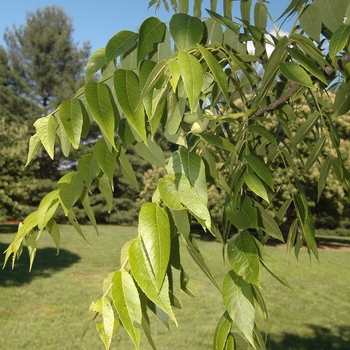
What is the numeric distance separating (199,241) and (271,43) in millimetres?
14764

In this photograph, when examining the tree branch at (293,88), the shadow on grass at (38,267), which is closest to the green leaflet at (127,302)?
the tree branch at (293,88)

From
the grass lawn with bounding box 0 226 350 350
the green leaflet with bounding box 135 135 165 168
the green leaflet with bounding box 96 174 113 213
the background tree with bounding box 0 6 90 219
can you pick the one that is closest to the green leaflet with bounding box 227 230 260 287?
the green leaflet with bounding box 135 135 165 168

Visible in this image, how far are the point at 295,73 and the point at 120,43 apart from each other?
35 cm

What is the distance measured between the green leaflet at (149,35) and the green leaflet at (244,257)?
0.37 m

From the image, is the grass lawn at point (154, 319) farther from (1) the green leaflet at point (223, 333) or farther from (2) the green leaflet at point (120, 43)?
(2) the green leaflet at point (120, 43)

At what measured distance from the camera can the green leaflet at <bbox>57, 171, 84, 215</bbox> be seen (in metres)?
0.85

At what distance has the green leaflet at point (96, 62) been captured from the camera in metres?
0.86

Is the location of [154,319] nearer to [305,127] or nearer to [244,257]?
[305,127]

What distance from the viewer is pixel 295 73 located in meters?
0.79

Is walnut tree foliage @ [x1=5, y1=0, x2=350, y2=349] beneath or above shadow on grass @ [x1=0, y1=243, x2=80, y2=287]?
above

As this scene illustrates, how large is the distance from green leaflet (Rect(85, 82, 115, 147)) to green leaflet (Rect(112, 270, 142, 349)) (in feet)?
0.78

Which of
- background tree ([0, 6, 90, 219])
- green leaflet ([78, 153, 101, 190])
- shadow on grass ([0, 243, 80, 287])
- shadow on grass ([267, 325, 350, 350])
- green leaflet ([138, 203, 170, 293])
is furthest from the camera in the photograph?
background tree ([0, 6, 90, 219])

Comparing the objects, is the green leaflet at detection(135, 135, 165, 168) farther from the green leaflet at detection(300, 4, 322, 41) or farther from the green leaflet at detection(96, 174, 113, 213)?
the green leaflet at detection(300, 4, 322, 41)

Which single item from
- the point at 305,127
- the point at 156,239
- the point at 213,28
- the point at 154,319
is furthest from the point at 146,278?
the point at 154,319
